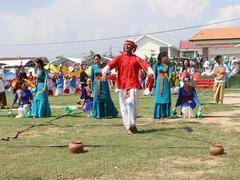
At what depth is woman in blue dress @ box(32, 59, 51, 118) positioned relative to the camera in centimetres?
1410

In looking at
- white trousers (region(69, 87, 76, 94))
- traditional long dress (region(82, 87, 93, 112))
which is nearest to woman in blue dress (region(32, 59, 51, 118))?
traditional long dress (region(82, 87, 93, 112))

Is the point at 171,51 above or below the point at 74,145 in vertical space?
above

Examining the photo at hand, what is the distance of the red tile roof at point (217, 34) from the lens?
53.2m

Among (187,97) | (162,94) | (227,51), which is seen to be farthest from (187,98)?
(227,51)

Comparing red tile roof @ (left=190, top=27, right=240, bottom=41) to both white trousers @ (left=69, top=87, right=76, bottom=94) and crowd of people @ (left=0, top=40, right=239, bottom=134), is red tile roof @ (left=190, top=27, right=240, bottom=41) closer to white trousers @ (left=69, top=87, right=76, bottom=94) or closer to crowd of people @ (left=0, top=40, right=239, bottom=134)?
white trousers @ (left=69, top=87, right=76, bottom=94)

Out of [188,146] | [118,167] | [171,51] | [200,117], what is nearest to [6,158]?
[118,167]

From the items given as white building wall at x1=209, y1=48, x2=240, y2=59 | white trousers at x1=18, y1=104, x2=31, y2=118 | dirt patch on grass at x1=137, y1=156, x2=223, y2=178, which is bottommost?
dirt patch on grass at x1=137, y1=156, x2=223, y2=178

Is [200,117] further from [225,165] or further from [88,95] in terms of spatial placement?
[225,165]

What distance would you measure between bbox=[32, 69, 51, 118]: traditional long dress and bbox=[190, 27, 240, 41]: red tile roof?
39571 millimetres

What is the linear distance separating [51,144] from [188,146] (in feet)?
7.97

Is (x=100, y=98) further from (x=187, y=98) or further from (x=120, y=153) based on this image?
(x=120, y=153)

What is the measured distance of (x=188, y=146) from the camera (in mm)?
8602

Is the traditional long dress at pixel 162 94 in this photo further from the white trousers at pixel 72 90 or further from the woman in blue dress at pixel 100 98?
the white trousers at pixel 72 90

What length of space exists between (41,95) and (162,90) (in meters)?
3.35
